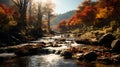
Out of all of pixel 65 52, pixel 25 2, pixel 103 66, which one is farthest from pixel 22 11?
pixel 103 66

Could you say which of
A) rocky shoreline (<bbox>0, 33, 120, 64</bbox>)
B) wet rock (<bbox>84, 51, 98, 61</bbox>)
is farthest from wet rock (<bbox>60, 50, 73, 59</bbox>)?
wet rock (<bbox>84, 51, 98, 61</bbox>)

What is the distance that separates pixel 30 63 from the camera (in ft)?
102

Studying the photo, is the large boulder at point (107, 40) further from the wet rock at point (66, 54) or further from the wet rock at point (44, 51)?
the wet rock at point (44, 51)

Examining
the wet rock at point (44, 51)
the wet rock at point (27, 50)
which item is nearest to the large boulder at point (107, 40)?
the wet rock at point (44, 51)

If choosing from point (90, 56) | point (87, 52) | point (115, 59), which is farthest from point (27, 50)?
point (115, 59)

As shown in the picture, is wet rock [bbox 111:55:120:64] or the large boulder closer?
wet rock [bbox 111:55:120:64]

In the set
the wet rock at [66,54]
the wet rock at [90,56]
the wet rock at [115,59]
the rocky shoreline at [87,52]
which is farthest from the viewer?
the wet rock at [66,54]

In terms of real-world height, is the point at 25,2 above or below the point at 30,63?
above

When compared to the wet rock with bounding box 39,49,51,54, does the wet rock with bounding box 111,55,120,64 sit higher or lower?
higher

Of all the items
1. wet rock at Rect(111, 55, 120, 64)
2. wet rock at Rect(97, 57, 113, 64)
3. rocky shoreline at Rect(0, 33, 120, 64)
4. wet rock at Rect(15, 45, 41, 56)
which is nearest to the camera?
wet rock at Rect(111, 55, 120, 64)

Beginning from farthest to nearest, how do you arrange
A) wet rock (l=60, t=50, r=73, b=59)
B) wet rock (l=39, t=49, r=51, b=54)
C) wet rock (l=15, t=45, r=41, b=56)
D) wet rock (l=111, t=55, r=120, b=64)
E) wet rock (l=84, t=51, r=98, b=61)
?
wet rock (l=39, t=49, r=51, b=54), wet rock (l=15, t=45, r=41, b=56), wet rock (l=60, t=50, r=73, b=59), wet rock (l=84, t=51, r=98, b=61), wet rock (l=111, t=55, r=120, b=64)

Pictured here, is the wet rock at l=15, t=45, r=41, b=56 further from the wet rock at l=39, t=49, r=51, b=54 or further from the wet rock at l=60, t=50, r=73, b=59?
the wet rock at l=60, t=50, r=73, b=59

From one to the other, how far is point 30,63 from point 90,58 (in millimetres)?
7937

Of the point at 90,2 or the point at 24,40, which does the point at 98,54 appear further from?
the point at 90,2
